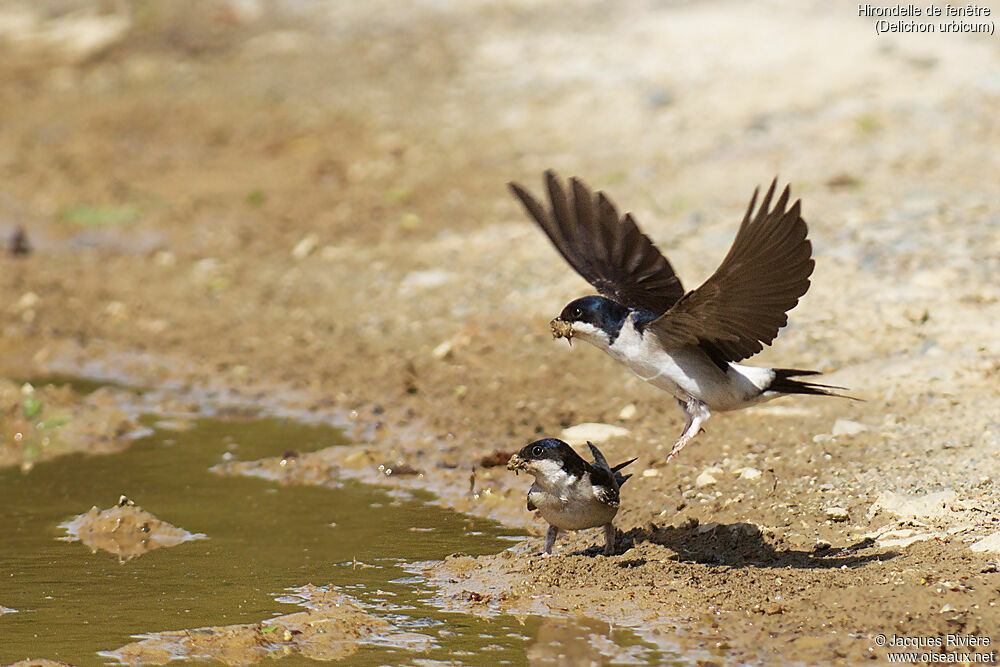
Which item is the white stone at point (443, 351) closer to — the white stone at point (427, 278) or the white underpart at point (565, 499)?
the white stone at point (427, 278)

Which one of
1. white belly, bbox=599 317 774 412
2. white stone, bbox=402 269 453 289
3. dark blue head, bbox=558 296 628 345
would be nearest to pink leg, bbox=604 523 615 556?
white belly, bbox=599 317 774 412

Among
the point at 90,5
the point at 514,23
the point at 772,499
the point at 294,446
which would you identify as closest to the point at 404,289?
the point at 294,446

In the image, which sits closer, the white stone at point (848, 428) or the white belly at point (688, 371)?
the white belly at point (688, 371)

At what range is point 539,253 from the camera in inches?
370

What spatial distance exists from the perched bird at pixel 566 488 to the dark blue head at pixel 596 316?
22.1 inches

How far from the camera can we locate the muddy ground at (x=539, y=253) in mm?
5340

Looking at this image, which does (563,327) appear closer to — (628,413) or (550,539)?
(550,539)

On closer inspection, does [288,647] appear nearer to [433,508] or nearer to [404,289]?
[433,508]

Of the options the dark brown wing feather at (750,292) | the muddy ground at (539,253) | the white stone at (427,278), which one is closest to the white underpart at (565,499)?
the muddy ground at (539,253)

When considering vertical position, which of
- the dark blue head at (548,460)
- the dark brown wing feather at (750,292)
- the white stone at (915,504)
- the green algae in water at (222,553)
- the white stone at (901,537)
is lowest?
the green algae in water at (222,553)

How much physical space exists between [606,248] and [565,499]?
1.05 m

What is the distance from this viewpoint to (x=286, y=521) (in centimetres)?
618

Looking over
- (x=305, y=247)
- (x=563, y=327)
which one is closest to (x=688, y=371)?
(x=563, y=327)

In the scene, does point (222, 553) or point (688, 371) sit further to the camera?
point (222, 553)
